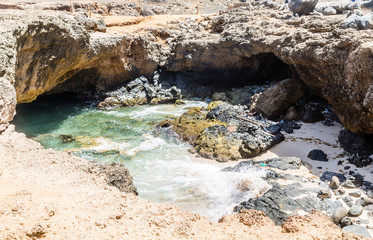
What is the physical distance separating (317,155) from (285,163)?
4.41 ft

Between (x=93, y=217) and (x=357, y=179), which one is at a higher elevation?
(x=93, y=217)

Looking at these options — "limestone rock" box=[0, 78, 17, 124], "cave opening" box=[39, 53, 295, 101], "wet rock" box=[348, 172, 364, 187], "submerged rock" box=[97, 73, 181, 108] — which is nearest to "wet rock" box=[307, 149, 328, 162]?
"wet rock" box=[348, 172, 364, 187]

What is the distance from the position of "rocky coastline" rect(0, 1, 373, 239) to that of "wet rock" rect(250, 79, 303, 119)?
70 millimetres

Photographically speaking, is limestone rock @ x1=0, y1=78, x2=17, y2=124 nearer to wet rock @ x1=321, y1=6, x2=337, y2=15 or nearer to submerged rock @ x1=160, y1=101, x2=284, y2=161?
submerged rock @ x1=160, y1=101, x2=284, y2=161

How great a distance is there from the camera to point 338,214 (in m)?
6.18

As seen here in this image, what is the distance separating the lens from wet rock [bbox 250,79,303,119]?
13500mm

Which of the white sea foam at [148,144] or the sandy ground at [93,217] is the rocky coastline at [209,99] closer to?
the sandy ground at [93,217]

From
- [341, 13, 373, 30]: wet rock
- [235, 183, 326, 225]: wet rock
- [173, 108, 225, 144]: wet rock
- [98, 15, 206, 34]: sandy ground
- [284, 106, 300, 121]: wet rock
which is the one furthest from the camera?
[98, 15, 206, 34]: sandy ground

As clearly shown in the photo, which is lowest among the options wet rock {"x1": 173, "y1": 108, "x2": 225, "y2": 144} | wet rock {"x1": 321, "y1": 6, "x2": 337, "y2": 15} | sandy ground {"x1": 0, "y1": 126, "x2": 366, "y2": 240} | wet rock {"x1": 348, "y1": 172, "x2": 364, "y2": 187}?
wet rock {"x1": 173, "y1": 108, "x2": 225, "y2": 144}

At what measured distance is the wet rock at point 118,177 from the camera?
578 centimetres

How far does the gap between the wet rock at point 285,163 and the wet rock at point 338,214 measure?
264 cm

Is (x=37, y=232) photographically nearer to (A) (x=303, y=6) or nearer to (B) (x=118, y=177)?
(B) (x=118, y=177)

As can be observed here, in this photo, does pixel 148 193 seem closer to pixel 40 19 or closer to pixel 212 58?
pixel 40 19

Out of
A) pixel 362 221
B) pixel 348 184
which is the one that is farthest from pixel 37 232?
pixel 348 184
